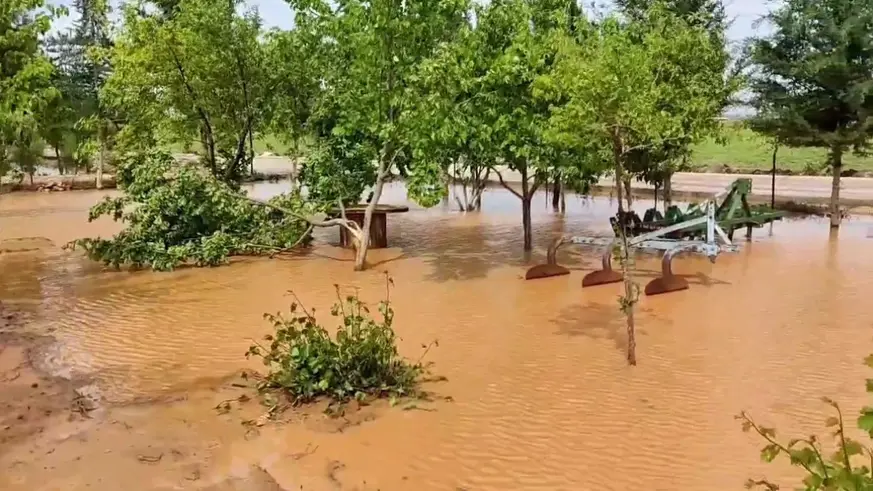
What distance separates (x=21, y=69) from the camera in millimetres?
12359

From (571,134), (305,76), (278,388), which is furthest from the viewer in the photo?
(305,76)

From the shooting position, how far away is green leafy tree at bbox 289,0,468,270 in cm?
1323

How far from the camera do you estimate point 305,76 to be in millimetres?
16594

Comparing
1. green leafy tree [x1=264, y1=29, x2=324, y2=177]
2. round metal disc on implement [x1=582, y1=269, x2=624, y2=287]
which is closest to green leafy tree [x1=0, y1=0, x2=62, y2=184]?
green leafy tree [x1=264, y1=29, x2=324, y2=177]

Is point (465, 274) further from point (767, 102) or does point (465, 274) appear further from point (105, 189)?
point (105, 189)

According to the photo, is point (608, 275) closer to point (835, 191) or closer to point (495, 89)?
point (495, 89)

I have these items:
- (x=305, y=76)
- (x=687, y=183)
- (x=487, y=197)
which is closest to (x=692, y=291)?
(x=305, y=76)

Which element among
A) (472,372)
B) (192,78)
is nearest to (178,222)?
(192,78)

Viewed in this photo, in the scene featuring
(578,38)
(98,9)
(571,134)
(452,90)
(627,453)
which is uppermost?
(98,9)

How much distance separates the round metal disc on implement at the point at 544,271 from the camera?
13.3 meters

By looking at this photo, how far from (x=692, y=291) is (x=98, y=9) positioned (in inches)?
539

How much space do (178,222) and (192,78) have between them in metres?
3.57

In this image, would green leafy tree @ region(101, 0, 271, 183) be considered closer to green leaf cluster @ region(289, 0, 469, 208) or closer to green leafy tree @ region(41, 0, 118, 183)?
green leaf cluster @ region(289, 0, 469, 208)

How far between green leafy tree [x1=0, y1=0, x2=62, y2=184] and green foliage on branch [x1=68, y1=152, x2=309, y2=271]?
2856 millimetres
